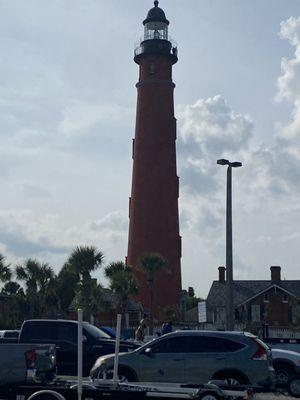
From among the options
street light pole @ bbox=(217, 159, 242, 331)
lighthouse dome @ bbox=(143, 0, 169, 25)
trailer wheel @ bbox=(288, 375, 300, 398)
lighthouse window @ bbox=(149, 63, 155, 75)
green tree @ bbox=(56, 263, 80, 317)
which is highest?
lighthouse dome @ bbox=(143, 0, 169, 25)

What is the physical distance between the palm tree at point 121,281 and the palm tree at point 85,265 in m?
2.02

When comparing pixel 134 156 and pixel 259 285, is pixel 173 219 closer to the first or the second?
pixel 134 156

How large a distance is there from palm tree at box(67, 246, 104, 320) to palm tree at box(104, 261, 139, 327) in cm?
202

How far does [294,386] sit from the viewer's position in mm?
Result: 18844

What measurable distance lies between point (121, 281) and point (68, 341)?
30.2 m

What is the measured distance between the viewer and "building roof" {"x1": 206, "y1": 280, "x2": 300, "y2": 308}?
64.2m

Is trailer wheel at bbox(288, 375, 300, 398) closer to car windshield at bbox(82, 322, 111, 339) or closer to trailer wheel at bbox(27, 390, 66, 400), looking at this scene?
car windshield at bbox(82, 322, 111, 339)

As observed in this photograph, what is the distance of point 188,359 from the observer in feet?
53.9

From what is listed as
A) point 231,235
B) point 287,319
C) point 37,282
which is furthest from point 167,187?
point 231,235

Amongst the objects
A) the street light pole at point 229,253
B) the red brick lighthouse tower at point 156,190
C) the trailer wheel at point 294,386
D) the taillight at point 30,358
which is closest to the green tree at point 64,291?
the red brick lighthouse tower at point 156,190

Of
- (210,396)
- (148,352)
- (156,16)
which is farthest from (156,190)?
(210,396)

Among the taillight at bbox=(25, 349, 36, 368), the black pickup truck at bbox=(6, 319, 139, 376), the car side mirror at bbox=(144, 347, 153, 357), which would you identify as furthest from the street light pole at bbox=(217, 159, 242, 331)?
the taillight at bbox=(25, 349, 36, 368)

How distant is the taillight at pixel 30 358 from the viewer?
489 inches

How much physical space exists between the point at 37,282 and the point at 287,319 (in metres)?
22.4
